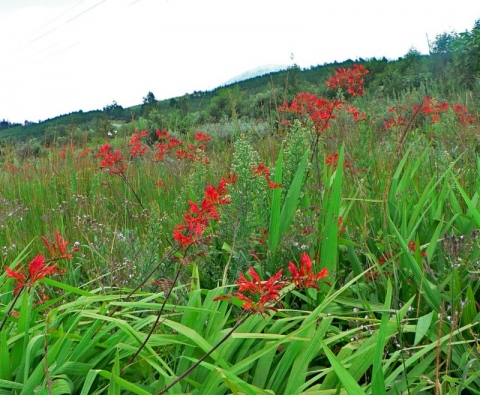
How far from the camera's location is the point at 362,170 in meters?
2.94

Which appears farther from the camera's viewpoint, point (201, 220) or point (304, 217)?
point (304, 217)

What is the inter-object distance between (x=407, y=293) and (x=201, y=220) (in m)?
1.09

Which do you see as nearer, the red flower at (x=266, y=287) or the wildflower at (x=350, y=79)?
the red flower at (x=266, y=287)

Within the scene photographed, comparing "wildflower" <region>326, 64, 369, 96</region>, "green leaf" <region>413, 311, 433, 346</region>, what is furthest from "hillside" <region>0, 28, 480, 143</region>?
"green leaf" <region>413, 311, 433, 346</region>

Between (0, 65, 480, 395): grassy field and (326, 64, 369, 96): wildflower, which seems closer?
(0, 65, 480, 395): grassy field

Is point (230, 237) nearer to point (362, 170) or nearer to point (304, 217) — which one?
point (304, 217)

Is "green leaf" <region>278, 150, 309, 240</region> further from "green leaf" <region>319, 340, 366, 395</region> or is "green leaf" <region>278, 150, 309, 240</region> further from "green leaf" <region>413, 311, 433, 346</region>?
"green leaf" <region>319, 340, 366, 395</region>

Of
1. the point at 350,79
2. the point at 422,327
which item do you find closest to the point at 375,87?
the point at 350,79

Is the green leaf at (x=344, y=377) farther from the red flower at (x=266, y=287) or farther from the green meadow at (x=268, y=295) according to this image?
the red flower at (x=266, y=287)

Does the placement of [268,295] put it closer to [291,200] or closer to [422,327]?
[422,327]

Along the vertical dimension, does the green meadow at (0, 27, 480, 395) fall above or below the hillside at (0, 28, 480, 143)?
below

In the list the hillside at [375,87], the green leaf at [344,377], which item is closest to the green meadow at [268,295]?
the green leaf at [344,377]

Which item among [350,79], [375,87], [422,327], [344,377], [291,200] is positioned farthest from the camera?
[375,87]

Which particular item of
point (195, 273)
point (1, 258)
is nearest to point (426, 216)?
point (195, 273)
